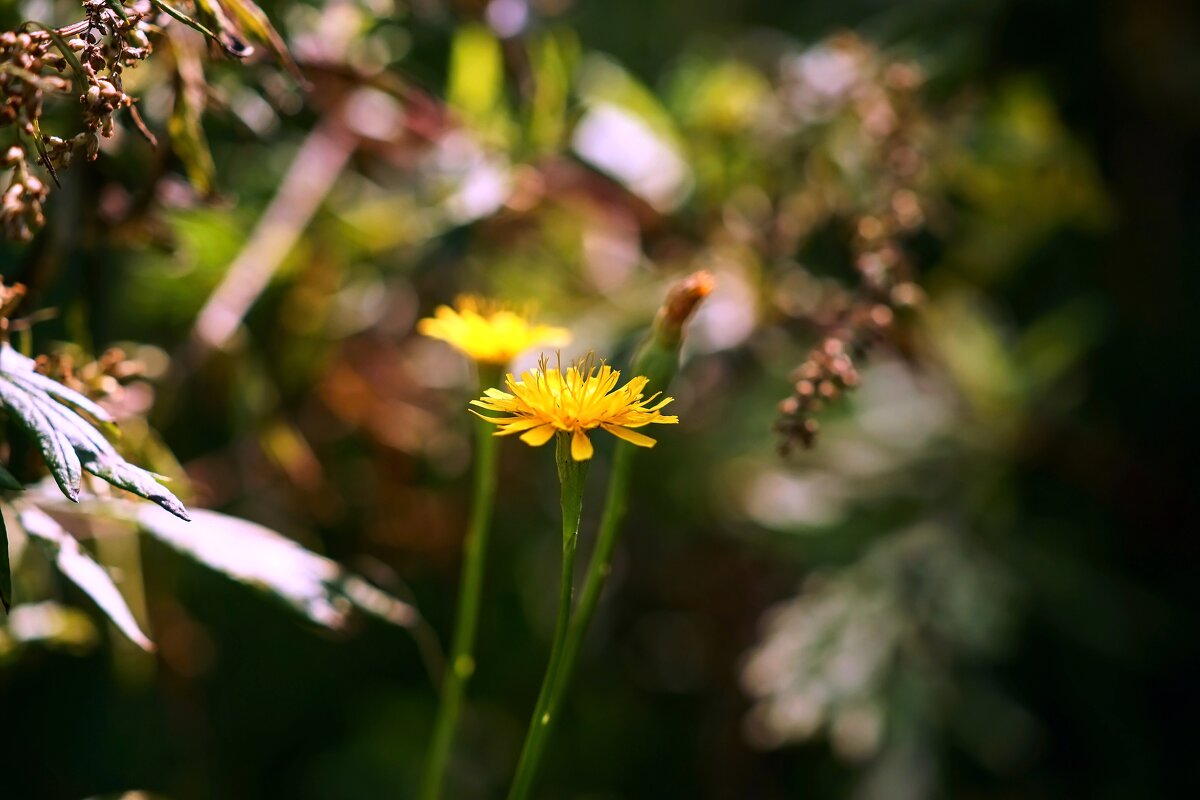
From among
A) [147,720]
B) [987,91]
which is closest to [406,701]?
[147,720]

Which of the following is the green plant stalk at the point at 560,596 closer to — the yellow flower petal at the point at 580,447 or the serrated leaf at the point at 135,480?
the yellow flower petal at the point at 580,447

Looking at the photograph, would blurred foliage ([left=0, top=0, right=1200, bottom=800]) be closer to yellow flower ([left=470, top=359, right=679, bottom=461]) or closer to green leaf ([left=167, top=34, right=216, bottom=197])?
green leaf ([left=167, top=34, right=216, bottom=197])

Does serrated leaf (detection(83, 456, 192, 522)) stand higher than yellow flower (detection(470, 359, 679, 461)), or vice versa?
yellow flower (detection(470, 359, 679, 461))

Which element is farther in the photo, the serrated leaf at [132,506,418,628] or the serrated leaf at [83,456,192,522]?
the serrated leaf at [132,506,418,628]

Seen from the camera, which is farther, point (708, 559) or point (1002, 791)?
point (708, 559)

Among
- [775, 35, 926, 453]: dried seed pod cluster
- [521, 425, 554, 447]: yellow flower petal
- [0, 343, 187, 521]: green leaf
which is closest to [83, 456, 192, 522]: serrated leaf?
[0, 343, 187, 521]: green leaf

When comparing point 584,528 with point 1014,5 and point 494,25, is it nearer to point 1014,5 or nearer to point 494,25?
point 494,25
